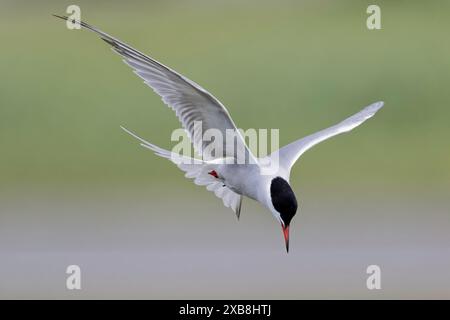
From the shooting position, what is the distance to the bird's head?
3.56 m

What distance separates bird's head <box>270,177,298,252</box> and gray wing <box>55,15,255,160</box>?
0.54 feet

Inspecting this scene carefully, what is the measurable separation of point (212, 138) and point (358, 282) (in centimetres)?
179

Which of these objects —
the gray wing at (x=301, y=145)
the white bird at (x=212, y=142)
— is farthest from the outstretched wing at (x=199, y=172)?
the gray wing at (x=301, y=145)

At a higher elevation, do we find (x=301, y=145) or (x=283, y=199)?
(x=301, y=145)

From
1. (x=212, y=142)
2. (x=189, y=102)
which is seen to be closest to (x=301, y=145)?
(x=212, y=142)

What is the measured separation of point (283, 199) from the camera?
11.7 ft

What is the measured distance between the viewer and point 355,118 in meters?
4.30

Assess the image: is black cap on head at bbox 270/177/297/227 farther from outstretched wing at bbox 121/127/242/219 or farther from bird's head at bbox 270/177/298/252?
outstretched wing at bbox 121/127/242/219

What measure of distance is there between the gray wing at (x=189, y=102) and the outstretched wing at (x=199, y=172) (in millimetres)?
72

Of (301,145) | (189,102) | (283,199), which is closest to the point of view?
(283,199)

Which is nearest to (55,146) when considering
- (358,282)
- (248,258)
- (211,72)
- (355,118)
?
(211,72)

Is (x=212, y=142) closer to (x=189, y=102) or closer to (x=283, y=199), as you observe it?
(x=189, y=102)

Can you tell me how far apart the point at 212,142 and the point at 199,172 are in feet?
0.53

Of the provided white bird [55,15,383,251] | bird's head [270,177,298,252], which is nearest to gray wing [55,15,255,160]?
white bird [55,15,383,251]
